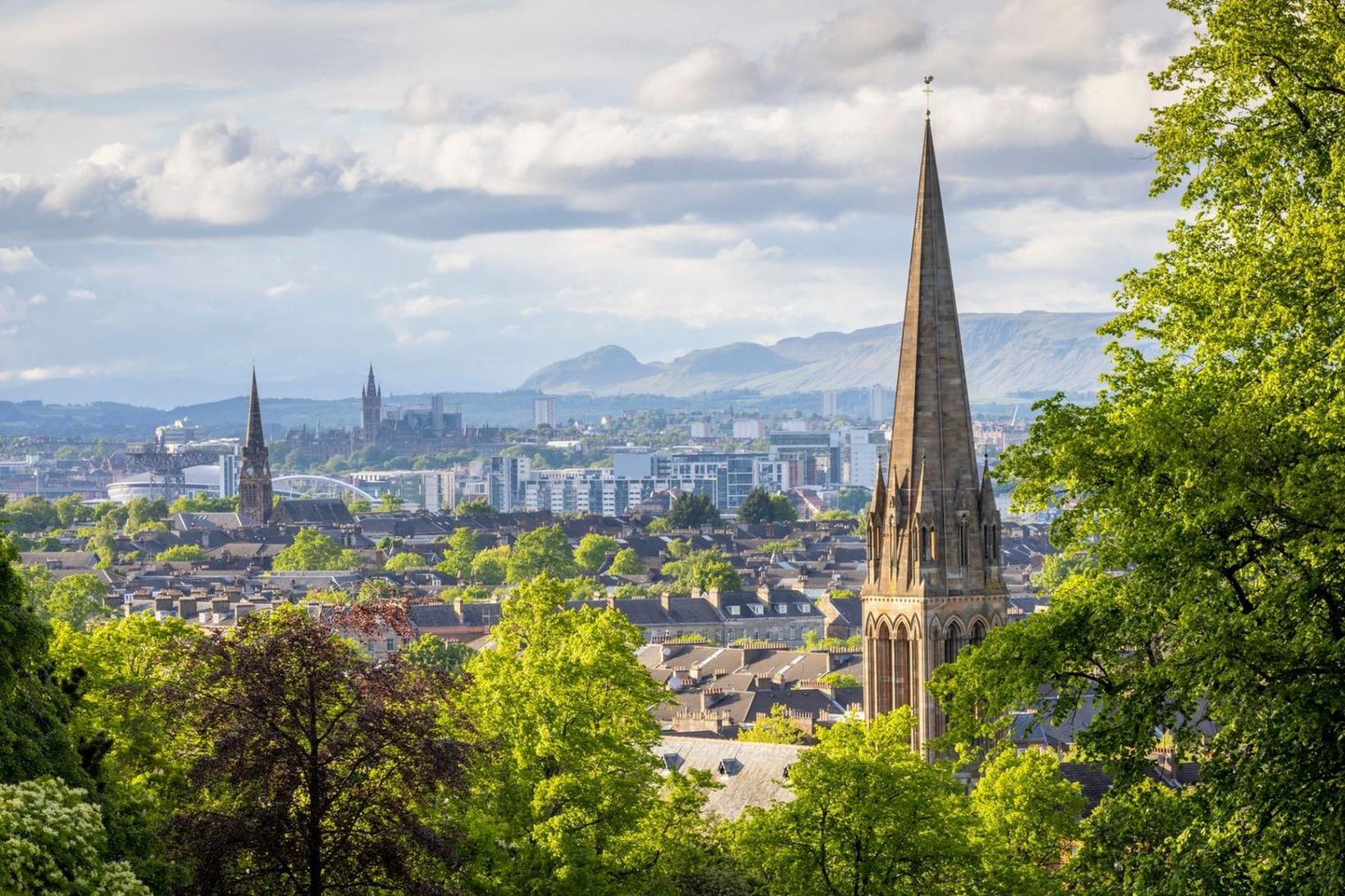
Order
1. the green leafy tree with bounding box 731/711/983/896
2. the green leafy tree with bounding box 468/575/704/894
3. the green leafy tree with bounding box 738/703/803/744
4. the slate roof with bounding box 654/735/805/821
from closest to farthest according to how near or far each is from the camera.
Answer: the green leafy tree with bounding box 468/575/704/894
the green leafy tree with bounding box 731/711/983/896
the slate roof with bounding box 654/735/805/821
the green leafy tree with bounding box 738/703/803/744

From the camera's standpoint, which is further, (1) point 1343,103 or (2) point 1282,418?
(1) point 1343,103

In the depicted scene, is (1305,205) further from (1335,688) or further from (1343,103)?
(1335,688)

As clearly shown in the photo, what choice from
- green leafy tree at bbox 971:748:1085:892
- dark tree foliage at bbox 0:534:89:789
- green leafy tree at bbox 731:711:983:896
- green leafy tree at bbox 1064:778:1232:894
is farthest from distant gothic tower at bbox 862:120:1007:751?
dark tree foliage at bbox 0:534:89:789

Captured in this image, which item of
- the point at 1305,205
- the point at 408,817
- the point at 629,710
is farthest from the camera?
the point at 629,710

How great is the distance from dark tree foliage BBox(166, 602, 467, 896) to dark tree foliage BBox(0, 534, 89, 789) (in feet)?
7.58

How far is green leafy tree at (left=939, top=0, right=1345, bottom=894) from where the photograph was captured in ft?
86.1

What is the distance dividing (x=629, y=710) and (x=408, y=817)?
38.3 feet

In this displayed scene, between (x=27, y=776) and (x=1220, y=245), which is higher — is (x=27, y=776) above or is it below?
below

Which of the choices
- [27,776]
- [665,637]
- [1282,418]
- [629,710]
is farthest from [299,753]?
[665,637]

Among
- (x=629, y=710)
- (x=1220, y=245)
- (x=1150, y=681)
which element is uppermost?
(x=1220, y=245)

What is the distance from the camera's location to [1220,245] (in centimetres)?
3281

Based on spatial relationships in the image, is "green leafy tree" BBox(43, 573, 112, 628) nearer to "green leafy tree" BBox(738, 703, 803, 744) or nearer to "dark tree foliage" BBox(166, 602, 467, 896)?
"green leafy tree" BBox(738, 703, 803, 744)

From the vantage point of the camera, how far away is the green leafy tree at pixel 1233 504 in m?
26.2

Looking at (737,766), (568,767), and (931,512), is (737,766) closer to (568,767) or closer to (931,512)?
(931,512)
